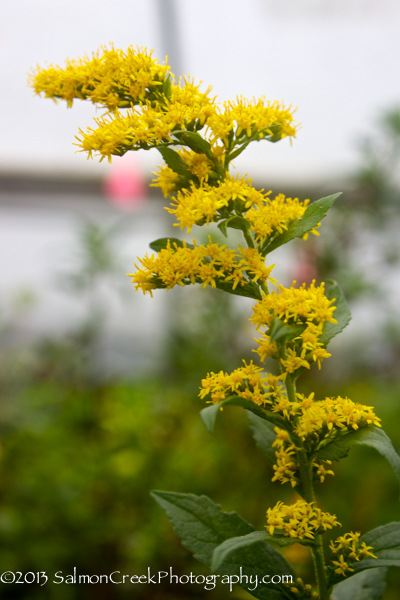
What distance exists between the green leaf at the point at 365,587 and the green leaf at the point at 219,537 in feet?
0.38

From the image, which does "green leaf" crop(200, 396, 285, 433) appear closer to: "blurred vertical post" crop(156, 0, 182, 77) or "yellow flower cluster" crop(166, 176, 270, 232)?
"yellow flower cluster" crop(166, 176, 270, 232)

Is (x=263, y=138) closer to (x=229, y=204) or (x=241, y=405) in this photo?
(x=229, y=204)

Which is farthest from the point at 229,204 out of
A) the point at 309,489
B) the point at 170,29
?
the point at 170,29

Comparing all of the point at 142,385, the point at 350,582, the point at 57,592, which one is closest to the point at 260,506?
the point at 57,592

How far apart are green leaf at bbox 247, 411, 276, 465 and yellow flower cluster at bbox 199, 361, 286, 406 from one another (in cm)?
7

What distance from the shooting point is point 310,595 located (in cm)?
43

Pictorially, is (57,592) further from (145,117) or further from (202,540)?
(145,117)

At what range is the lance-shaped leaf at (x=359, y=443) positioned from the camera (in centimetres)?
35

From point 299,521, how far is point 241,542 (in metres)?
0.07

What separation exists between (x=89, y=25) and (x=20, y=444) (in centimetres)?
164

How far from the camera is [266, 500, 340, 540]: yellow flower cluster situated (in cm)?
38

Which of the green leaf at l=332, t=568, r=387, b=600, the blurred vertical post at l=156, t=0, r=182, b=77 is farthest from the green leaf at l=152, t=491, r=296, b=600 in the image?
the blurred vertical post at l=156, t=0, r=182, b=77

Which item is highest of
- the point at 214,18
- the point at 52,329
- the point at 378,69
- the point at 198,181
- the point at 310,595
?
the point at 214,18

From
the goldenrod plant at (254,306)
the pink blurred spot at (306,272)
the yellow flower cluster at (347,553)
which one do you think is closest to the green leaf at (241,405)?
the goldenrod plant at (254,306)
